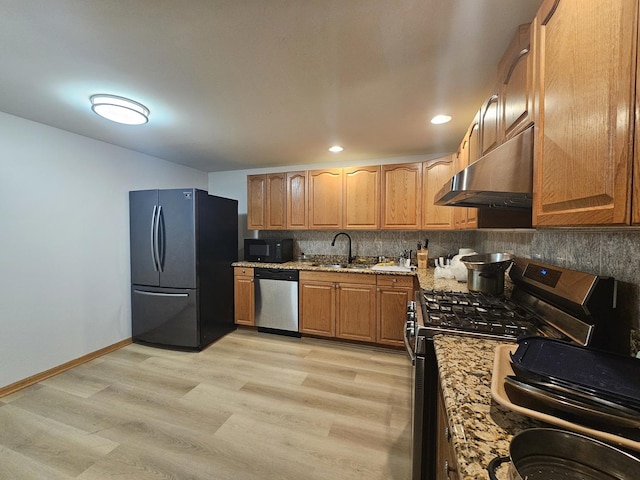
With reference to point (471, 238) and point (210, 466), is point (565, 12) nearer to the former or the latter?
point (210, 466)

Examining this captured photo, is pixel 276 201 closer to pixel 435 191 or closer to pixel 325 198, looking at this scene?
pixel 325 198

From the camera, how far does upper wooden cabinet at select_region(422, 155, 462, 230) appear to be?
299cm

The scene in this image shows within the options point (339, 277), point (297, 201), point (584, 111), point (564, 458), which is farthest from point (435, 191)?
point (564, 458)

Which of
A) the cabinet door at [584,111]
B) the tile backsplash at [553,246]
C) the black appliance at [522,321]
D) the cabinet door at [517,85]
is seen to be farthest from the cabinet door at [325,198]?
the cabinet door at [584,111]

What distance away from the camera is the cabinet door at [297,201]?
357 cm

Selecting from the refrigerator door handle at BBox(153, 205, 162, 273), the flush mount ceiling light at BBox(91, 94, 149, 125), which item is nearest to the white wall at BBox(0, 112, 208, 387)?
the refrigerator door handle at BBox(153, 205, 162, 273)

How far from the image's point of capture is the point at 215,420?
189cm

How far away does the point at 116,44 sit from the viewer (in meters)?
1.37

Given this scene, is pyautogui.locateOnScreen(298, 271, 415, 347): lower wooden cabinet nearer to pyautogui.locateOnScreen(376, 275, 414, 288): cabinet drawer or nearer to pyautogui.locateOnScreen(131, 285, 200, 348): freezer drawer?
pyautogui.locateOnScreen(376, 275, 414, 288): cabinet drawer

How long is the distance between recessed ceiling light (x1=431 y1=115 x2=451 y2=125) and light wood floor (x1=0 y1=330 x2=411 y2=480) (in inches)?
89.9

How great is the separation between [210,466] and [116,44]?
7.69 feet

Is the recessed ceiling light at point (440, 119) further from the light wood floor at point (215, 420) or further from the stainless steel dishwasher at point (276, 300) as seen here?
the light wood floor at point (215, 420)

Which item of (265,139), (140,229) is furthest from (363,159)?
(140,229)

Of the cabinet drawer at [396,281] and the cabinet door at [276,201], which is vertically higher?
the cabinet door at [276,201]
